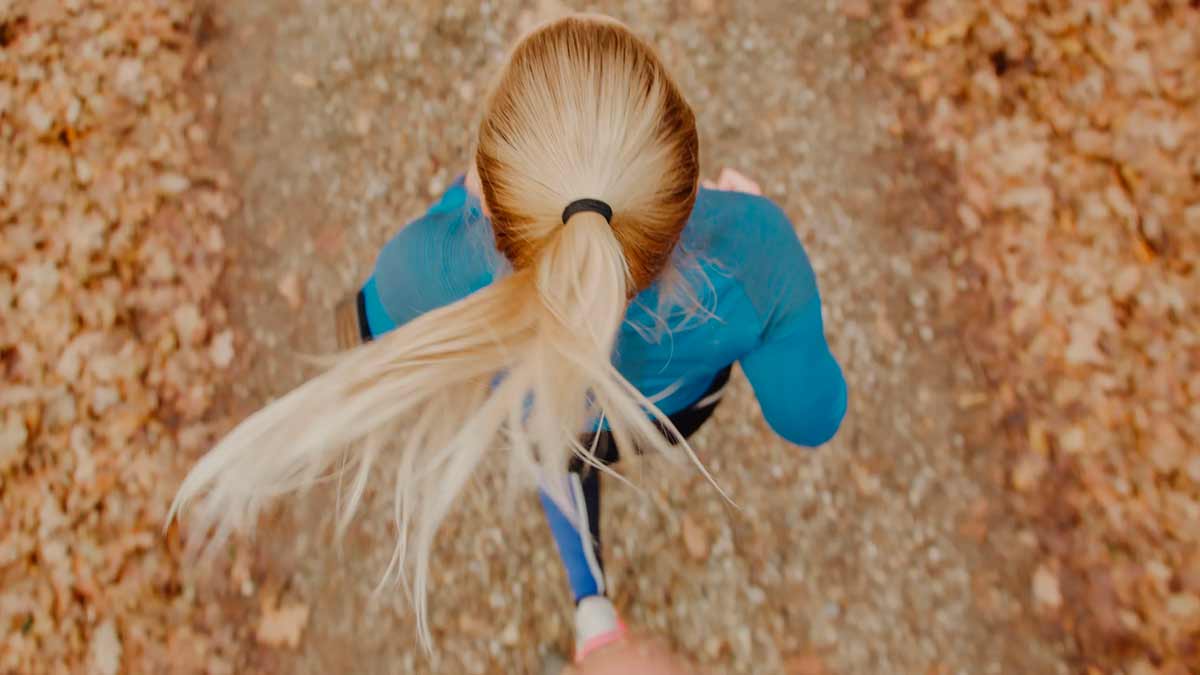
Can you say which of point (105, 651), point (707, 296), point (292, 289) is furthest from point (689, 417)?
point (105, 651)

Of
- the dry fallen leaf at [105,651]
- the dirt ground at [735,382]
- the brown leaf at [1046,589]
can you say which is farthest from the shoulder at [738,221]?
the dry fallen leaf at [105,651]

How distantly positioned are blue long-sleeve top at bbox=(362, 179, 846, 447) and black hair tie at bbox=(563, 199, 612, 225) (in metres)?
0.22

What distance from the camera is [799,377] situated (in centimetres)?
138

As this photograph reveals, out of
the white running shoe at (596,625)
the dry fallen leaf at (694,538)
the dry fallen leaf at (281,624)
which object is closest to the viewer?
the white running shoe at (596,625)

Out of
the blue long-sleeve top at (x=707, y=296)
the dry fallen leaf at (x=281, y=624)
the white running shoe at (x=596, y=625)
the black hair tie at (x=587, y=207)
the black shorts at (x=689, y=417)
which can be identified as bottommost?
the white running shoe at (x=596, y=625)

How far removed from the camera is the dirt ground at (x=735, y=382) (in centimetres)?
212

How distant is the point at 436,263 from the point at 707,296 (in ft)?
1.48

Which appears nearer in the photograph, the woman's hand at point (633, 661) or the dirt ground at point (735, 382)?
the woman's hand at point (633, 661)

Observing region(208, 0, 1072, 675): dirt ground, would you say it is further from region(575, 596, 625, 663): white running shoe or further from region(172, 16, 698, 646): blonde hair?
region(172, 16, 698, 646): blonde hair

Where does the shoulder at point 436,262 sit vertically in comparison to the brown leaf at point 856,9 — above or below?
above

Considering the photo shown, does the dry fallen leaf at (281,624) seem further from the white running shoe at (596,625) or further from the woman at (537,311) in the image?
the woman at (537,311)

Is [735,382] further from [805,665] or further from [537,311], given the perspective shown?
[537,311]

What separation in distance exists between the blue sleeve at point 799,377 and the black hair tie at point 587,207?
492 mm

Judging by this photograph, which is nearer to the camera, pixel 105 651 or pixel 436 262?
pixel 436 262
